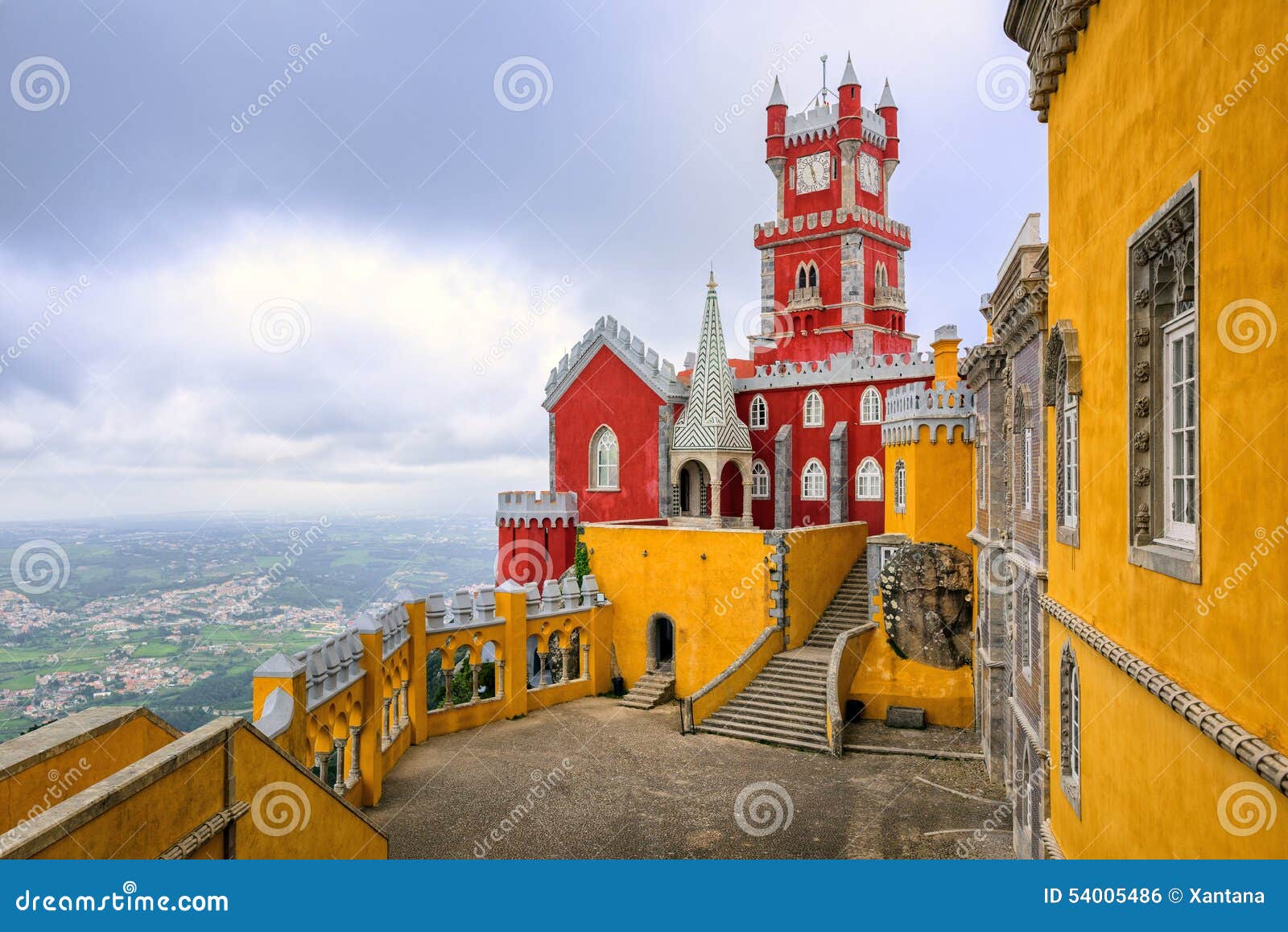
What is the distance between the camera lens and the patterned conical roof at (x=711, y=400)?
28.8 metres

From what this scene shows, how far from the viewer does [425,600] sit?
62.4 ft

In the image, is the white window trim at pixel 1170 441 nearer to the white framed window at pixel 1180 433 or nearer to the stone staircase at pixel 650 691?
the white framed window at pixel 1180 433

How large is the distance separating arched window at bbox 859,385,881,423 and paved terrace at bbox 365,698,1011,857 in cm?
1213

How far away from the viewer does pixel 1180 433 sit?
558cm

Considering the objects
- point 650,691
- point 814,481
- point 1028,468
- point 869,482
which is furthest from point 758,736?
point 814,481

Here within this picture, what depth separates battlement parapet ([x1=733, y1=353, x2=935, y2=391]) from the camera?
93.1 ft

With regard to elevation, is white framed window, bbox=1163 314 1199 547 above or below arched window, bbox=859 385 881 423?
below

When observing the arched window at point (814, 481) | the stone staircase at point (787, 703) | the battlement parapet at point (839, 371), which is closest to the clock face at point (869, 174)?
the battlement parapet at point (839, 371)

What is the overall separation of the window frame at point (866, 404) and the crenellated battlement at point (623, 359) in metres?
6.20

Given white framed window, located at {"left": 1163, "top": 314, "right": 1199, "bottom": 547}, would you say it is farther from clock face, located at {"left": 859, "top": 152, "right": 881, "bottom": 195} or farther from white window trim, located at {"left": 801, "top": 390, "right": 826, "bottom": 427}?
clock face, located at {"left": 859, "top": 152, "right": 881, "bottom": 195}

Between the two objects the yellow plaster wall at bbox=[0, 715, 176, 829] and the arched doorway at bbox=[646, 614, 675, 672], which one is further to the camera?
the arched doorway at bbox=[646, 614, 675, 672]

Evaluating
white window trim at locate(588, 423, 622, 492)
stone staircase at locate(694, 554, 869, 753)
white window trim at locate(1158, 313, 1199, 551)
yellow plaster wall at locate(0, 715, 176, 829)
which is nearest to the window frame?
stone staircase at locate(694, 554, 869, 753)

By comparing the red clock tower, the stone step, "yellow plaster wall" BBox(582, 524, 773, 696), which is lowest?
the stone step

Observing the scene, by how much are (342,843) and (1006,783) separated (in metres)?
11.9
